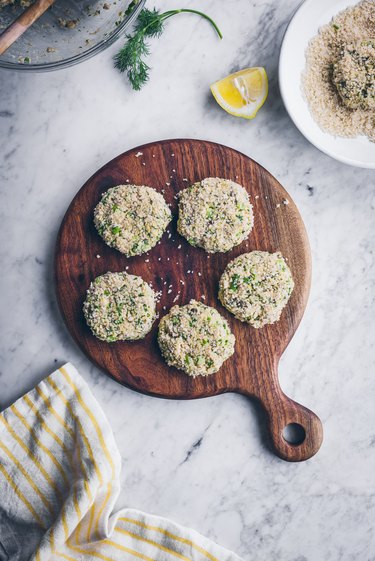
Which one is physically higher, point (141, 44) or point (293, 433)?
point (141, 44)

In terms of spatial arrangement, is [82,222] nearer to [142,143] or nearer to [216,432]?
[142,143]

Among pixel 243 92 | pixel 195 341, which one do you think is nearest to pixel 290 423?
pixel 195 341

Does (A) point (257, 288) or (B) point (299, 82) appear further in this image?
(B) point (299, 82)

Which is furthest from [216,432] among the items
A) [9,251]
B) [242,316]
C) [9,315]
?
[9,251]

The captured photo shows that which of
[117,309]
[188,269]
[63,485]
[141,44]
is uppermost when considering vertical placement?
[141,44]

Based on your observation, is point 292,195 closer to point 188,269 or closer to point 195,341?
point 188,269

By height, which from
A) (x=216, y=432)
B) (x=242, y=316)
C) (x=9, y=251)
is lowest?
(x=216, y=432)
